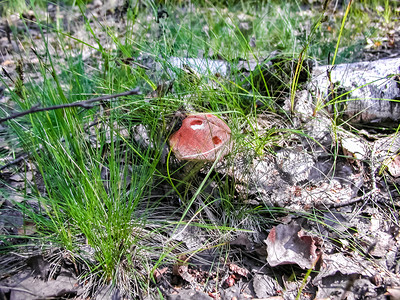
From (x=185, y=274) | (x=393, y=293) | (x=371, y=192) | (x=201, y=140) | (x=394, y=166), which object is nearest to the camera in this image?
(x=393, y=293)

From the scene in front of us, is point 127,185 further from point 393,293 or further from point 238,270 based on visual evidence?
point 393,293

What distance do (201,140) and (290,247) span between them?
0.71 meters

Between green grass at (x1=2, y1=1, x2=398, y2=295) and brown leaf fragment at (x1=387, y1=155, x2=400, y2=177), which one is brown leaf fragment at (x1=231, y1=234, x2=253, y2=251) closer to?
green grass at (x1=2, y1=1, x2=398, y2=295)

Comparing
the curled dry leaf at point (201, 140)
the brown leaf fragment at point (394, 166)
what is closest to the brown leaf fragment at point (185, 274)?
the curled dry leaf at point (201, 140)

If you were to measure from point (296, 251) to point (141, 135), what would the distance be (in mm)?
1159

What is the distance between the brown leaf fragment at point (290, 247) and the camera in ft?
5.03

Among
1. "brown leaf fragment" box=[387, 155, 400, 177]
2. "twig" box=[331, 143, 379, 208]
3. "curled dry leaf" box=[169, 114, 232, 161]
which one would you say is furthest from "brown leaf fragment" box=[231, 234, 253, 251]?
"brown leaf fragment" box=[387, 155, 400, 177]

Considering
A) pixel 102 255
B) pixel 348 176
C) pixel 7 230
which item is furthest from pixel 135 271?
pixel 348 176

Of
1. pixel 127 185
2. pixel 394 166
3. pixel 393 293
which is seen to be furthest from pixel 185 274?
pixel 394 166

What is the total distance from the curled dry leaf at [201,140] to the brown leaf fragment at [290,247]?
50 cm

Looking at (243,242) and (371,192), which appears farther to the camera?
(371,192)

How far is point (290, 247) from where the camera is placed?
1.59 m

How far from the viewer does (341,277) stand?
1.51 metres

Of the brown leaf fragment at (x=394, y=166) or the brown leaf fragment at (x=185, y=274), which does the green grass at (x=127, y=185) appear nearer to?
the brown leaf fragment at (x=185, y=274)
